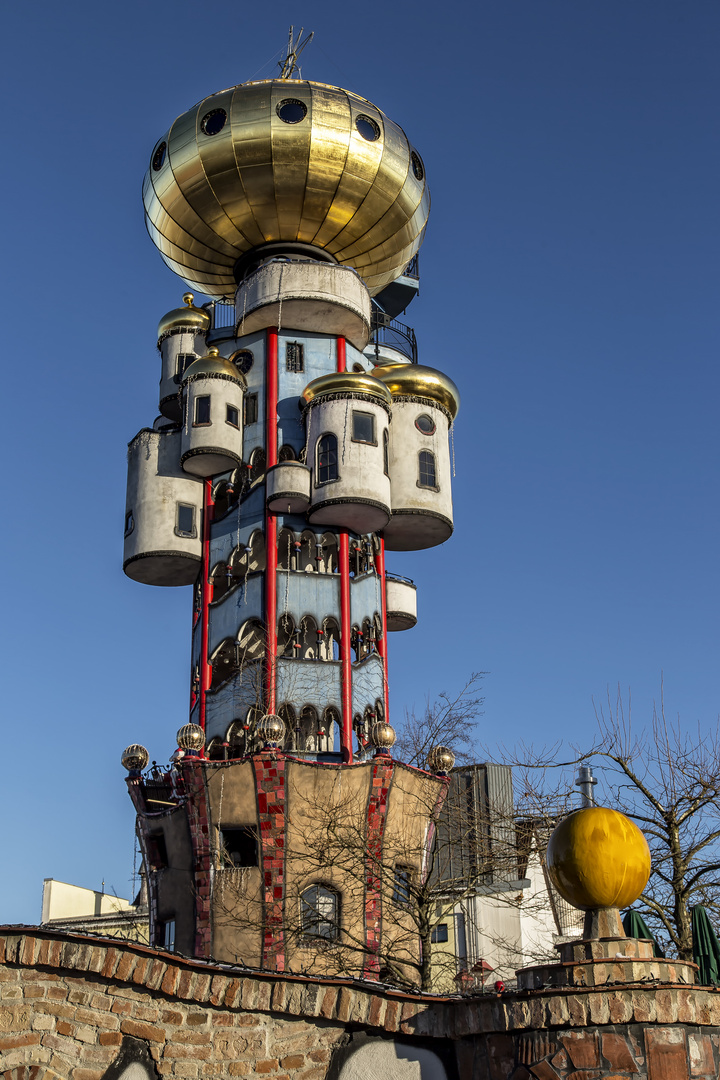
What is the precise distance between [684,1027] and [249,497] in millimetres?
16395

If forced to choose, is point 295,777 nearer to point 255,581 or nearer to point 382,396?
point 255,581

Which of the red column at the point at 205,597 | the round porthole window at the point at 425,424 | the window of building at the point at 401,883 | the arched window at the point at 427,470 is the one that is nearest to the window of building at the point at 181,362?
the red column at the point at 205,597

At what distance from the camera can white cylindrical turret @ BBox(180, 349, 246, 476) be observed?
69.9 feet

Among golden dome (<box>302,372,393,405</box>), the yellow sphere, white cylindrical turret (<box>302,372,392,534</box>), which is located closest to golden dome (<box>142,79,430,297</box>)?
golden dome (<box>302,372,393,405</box>)

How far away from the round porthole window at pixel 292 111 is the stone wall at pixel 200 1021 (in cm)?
1858

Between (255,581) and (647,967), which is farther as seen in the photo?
(255,581)

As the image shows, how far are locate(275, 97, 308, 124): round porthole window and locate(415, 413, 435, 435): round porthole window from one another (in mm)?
5677

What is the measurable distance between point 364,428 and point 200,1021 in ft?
50.7

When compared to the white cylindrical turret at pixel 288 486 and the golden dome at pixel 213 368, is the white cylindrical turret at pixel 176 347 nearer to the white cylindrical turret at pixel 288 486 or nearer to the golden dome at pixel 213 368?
the golden dome at pixel 213 368

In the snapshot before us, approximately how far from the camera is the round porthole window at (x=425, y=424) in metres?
22.8

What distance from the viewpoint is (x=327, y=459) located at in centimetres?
2094

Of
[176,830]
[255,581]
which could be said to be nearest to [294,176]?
[255,581]

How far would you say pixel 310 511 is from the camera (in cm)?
2078

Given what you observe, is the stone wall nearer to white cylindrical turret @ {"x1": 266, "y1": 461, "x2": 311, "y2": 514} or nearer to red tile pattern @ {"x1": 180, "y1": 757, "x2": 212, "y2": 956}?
red tile pattern @ {"x1": 180, "y1": 757, "x2": 212, "y2": 956}
